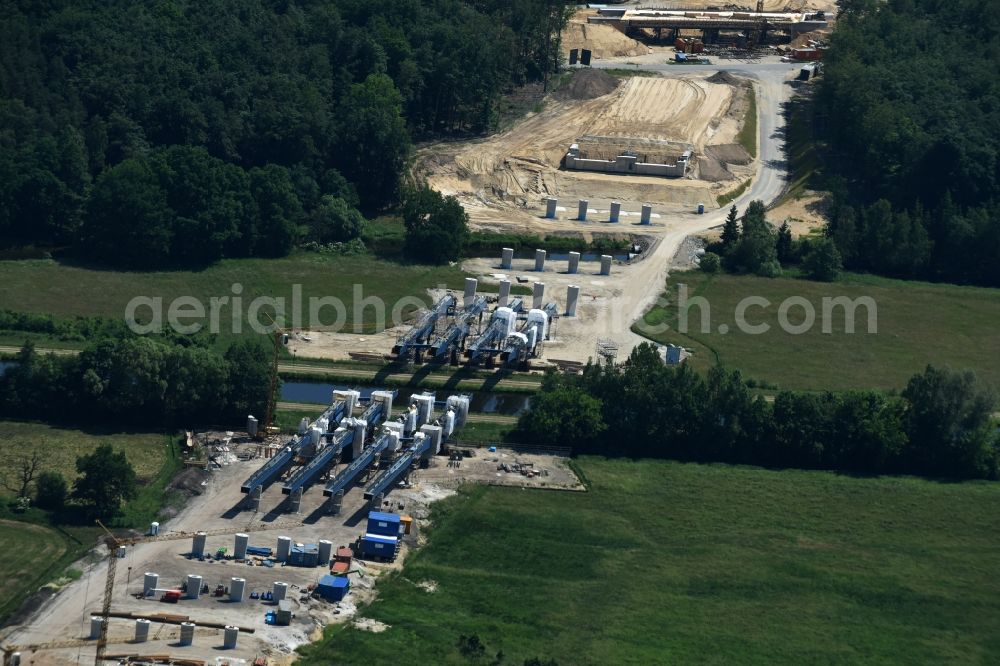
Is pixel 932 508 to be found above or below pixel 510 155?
below

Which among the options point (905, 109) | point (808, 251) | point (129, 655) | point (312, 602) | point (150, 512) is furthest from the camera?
point (905, 109)

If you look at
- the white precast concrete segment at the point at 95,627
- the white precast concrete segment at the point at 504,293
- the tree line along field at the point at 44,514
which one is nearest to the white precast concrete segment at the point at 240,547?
the tree line along field at the point at 44,514

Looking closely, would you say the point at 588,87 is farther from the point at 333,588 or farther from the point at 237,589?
the point at 237,589

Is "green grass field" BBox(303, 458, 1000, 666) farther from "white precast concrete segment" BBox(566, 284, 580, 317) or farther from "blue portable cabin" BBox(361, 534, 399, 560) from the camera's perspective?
"white precast concrete segment" BBox(566, 284, 580, 317)

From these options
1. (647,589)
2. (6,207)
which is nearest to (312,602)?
(647,589)

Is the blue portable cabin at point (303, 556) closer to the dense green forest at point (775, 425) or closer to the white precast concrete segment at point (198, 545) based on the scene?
the white precast concrete segment at point (198, 545)

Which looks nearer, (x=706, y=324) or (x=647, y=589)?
(x=647, y=589)

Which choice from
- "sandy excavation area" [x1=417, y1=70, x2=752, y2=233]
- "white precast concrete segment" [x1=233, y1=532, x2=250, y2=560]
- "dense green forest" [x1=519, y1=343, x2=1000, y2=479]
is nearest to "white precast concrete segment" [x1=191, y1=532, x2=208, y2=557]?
"white precast concrete segment" [x1=233, y1=532, x2=250, y2=560]

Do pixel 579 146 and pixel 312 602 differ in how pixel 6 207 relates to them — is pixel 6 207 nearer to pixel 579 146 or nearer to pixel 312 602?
pixel 579 146
